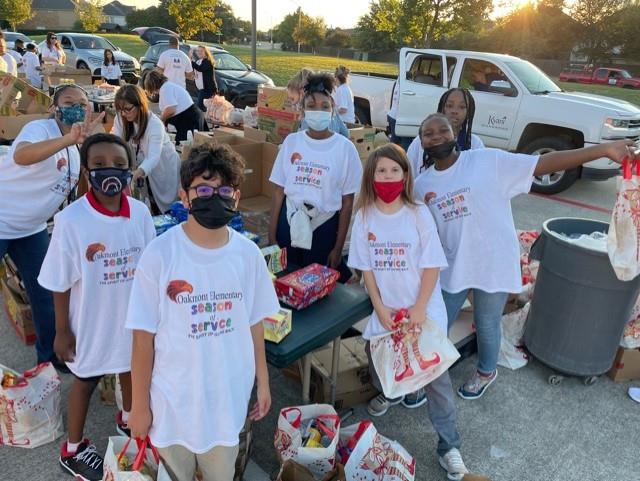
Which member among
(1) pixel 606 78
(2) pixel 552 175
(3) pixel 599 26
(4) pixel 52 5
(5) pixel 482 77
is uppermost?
(4) pixel 52 5

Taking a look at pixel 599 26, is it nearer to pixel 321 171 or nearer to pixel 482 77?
pixel 482 77

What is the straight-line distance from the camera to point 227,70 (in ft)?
46.3

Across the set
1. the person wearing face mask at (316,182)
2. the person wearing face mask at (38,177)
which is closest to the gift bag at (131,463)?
the person wearing face mask at (38,177)

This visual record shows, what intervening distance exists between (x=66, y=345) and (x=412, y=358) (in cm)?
173

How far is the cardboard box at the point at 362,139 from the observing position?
5.64m

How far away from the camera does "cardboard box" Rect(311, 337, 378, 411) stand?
314 cm

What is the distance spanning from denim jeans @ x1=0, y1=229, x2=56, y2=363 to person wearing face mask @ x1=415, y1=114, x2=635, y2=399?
7.81 ft

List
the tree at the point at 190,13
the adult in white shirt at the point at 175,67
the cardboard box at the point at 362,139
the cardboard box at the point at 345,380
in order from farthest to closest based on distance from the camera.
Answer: the tree at the point at 190,13 → the adult in white shirt at the point at 175,67 → the cardboard box at the point at 362,139 → the cardboard box at the point at 345,380

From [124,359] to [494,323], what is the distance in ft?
7.19

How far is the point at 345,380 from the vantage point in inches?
125

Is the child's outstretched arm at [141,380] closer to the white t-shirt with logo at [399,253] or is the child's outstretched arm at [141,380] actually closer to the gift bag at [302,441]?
the gift bag at [302,441]

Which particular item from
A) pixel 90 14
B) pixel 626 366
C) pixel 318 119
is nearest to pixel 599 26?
pixel 90 14

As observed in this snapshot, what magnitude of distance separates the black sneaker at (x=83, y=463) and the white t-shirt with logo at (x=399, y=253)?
1620mm

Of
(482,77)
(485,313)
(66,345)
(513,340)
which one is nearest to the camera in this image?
(66,345)
